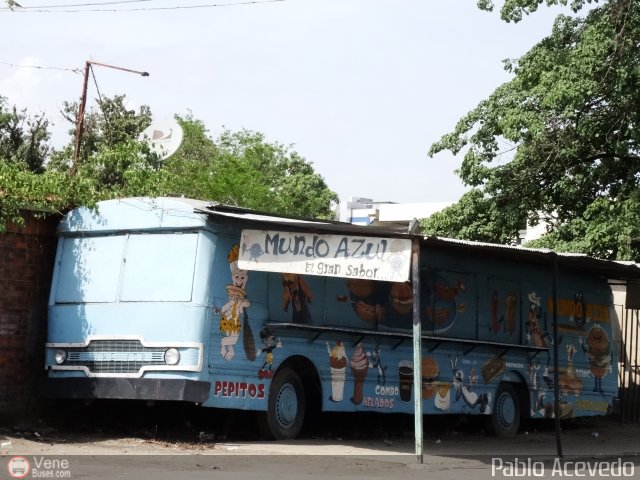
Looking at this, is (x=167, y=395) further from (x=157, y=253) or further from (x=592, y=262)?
(x=592, y=262)

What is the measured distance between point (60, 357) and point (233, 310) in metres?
2.22

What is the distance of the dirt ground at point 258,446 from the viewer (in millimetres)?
11305

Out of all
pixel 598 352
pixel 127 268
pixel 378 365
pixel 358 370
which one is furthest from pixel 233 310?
pixel 598 352

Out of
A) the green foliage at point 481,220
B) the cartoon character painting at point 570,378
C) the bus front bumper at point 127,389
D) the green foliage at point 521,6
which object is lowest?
the bus front bumper at point 127,389


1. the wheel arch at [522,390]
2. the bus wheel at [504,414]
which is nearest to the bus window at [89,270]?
the bus wheel at [504,414]

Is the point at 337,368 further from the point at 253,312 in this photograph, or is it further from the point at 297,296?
the point at 253,312

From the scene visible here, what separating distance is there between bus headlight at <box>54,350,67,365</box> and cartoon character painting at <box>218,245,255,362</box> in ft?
6.59

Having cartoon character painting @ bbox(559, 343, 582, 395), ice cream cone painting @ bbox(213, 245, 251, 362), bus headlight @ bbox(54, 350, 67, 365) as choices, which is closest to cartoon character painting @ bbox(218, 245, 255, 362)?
ice cream cone painting @ bbox(213, 245, 251, 362)

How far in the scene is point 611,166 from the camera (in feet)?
72.6

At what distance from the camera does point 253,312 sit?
14148mm

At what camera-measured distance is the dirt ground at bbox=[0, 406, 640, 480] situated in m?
11.3

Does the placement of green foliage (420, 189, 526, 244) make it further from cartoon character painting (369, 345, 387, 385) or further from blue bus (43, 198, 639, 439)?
cartoon character painting (369, 345, 387, 385)

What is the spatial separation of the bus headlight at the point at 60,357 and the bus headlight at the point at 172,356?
1469 mm

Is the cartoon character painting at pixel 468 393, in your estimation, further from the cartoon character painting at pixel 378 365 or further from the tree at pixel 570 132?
the tree at pixel 570 132
